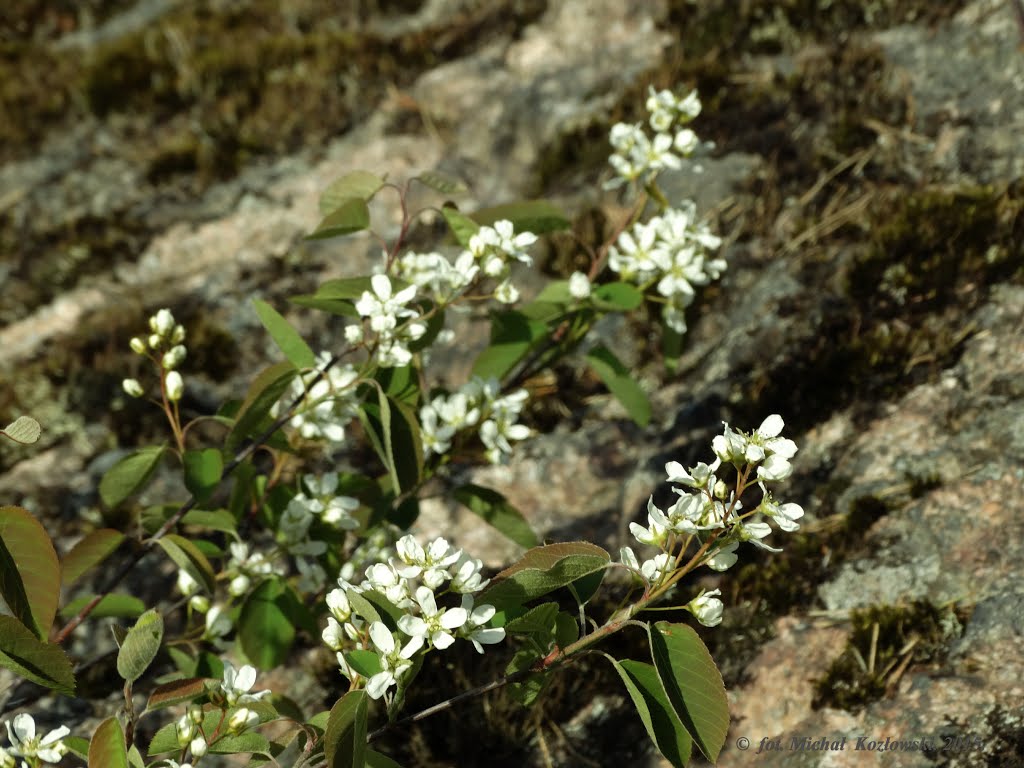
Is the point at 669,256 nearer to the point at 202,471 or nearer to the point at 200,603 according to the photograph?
the point at 202,471

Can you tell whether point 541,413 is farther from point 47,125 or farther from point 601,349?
point 47,125

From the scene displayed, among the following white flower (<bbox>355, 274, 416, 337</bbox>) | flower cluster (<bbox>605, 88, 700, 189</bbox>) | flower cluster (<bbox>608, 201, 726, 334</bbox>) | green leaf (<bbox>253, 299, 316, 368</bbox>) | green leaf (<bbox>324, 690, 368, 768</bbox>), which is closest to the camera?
green leaf (<bbox>324, 690, 368, 768</bbox>)

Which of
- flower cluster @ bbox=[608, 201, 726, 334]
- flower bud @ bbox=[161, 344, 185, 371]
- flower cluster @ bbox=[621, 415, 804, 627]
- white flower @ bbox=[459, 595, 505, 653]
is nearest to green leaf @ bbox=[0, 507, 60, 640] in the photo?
flower bud @ bbox=[161, 344, 185, 371]

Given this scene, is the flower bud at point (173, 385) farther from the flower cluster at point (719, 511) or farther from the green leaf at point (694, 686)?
the green leaf at point (694, 686)

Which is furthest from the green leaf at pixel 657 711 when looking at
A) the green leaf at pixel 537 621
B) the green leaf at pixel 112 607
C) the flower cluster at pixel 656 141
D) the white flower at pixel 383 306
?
the flower cluster at pixel 656 141

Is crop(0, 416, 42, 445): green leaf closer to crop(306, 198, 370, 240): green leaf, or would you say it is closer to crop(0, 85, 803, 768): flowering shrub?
crop(0, 85, 803, 768): flowering shrub
